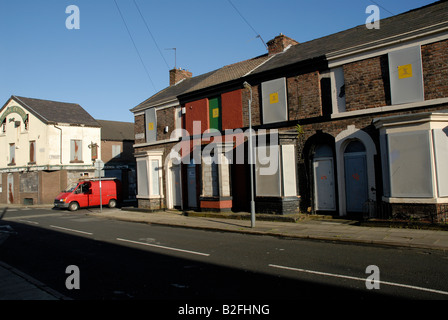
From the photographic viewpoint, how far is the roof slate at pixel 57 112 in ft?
115

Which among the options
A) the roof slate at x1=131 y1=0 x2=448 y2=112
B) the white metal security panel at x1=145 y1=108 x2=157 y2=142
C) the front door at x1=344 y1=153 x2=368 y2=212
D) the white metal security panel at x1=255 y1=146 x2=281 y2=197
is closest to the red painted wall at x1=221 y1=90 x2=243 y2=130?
the roof slate at x1=131 y1=0 x2=448 y2=112

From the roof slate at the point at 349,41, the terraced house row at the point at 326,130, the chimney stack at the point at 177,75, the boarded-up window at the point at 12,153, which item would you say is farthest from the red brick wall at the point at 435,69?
the boarded-up window at the point at 12,153

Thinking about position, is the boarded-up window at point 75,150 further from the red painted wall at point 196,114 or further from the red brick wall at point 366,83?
the red brick wall at point 366,83

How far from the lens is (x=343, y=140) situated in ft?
48.8

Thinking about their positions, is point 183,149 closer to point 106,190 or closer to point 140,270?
point 106,190

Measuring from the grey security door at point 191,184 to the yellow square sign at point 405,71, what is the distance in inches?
489

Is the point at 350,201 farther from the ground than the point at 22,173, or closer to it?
closer to it

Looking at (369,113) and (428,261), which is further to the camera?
(369,113)

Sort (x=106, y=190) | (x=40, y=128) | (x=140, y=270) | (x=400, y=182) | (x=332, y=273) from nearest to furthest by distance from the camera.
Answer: (x=332, y=273) → (x=140, y=270) → (x=400, y=182) → (x=106, y=190) → (x=40, y=128)

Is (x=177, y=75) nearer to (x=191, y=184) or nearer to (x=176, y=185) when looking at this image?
(x=176, y=185)

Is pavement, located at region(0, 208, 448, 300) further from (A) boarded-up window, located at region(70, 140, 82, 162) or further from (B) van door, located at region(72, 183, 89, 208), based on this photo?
(A) boarded-up window, located at region(70, 140, 82, 162)
